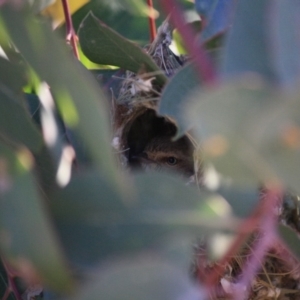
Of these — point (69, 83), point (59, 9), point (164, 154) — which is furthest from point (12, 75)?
point (164, 154)

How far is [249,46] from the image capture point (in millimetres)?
501

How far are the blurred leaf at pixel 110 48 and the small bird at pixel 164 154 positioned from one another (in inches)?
43.5

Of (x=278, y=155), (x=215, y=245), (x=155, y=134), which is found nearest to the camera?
(x=278, y=155)

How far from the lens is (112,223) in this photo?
498 millimetres

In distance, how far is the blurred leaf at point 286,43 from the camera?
415mm

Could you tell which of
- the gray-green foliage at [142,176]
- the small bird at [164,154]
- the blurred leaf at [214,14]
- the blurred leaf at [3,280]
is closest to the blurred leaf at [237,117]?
the gray-green foliage at [142,176]

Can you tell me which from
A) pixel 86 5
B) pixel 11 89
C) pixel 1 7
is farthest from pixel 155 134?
pixel 1 7

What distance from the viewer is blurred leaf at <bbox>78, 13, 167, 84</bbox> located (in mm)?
1086

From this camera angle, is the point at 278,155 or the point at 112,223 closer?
the point at 278,155

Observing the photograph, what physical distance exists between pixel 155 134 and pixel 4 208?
79.7 inches

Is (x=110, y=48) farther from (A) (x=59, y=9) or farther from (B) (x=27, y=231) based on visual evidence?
(B) (x=27, y=231)

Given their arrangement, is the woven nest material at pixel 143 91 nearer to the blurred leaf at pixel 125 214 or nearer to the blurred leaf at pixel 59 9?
the blurred leaf at pixel 59 9

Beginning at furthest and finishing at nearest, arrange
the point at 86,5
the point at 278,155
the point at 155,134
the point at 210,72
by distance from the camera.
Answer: the point at 155,134 < the point at 86,5 < the point at 210,72 < the point at 278,155

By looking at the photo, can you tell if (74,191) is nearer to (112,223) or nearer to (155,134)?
(112,223)
